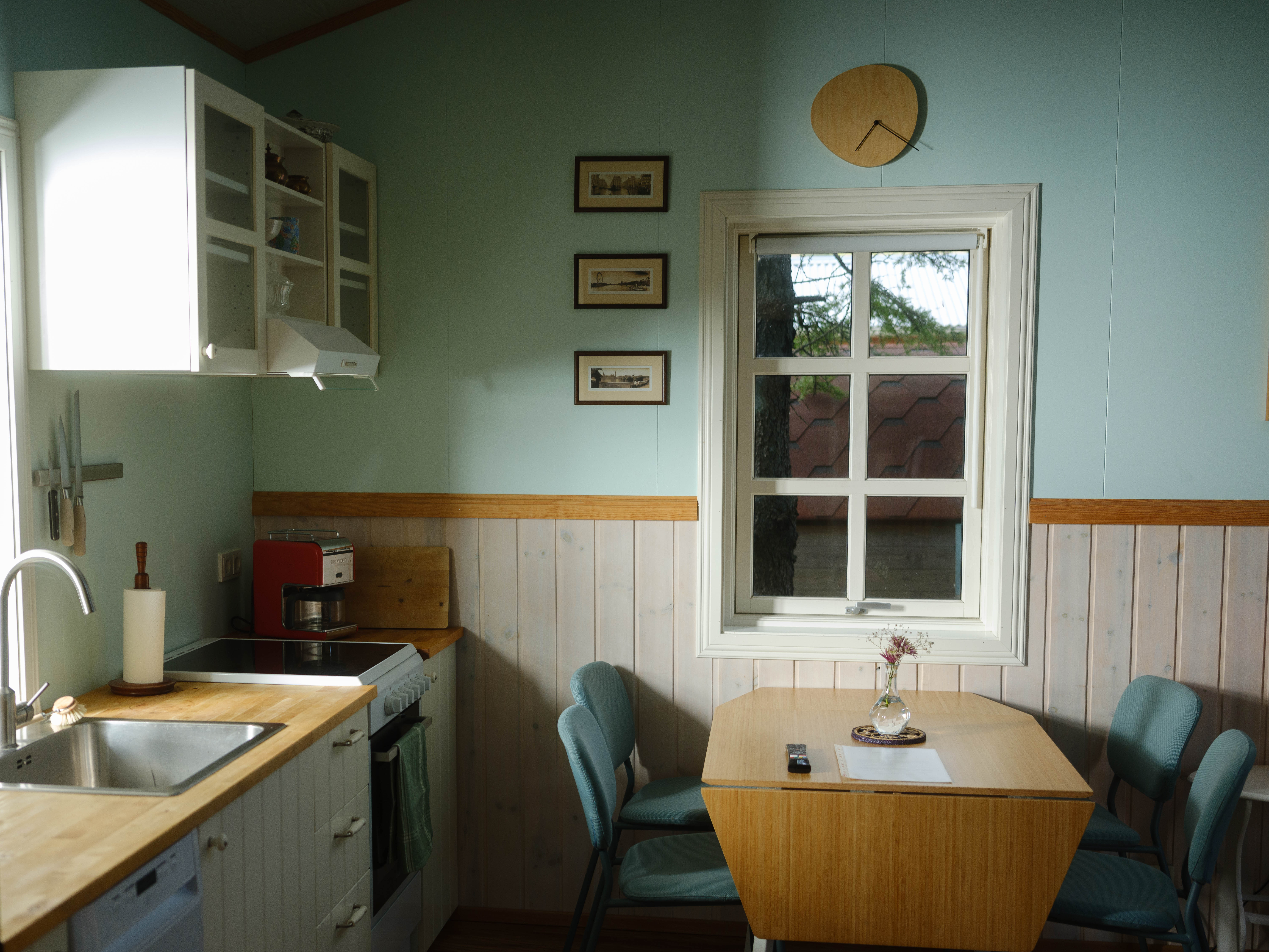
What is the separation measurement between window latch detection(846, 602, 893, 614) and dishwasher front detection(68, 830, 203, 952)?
1984mm

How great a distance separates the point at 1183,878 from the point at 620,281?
2116 millimetres

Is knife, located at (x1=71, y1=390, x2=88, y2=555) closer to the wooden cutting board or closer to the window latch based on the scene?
the wooden cutting board

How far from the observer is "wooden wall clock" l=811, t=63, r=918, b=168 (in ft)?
9.27

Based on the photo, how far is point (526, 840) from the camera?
3.12 metres

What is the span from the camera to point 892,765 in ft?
7.61

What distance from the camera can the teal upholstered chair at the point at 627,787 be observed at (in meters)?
2.69

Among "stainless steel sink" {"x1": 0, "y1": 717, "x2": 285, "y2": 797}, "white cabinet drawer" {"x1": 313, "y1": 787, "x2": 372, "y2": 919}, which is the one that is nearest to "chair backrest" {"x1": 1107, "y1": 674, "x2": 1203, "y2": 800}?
"white cabinet drawer" {"x1": 313, "y1": 787, "x2": 372, "y2": 919}

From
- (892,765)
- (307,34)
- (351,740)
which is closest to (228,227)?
(307,34)

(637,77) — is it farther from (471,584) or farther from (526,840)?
(526,840)

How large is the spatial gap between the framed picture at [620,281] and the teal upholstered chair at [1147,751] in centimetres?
174

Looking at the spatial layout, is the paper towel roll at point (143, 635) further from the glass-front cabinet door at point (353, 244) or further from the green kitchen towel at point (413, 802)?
the glass-front cabinet door at point (353, 244)

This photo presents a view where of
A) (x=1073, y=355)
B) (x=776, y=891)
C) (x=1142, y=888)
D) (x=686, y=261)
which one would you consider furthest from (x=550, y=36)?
(x=1142, y=888)

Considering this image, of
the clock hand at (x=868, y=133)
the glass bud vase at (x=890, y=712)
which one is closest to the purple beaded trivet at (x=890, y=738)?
the glass bud vase at (x=890, y=712)

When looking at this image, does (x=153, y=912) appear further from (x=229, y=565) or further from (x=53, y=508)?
(x=229, y=565)
